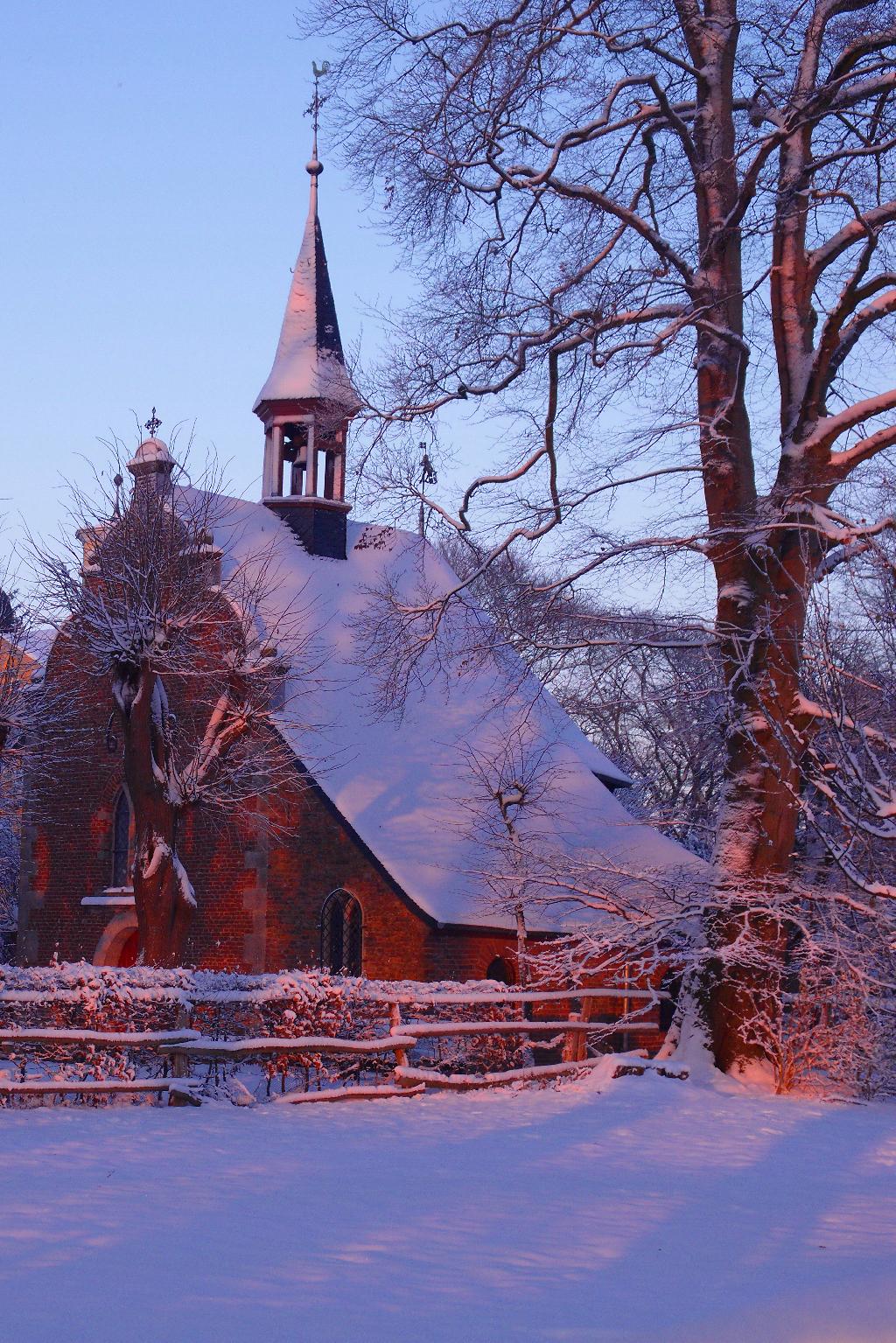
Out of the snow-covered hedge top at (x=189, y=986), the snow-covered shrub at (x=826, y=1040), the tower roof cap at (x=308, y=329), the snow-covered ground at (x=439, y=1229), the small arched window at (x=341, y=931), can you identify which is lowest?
the snow-covered ground at (x=439, y=1229)

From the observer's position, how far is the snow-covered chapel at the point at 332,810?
861 inches

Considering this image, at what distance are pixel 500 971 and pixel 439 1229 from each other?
50.3ft

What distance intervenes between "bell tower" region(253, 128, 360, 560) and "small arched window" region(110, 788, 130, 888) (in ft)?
20.3

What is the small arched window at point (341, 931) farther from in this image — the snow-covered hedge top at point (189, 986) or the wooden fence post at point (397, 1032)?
the wooden fence post at point (397, 1032)

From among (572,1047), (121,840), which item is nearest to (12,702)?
(121,840)

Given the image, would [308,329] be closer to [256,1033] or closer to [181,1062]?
[256,1033]

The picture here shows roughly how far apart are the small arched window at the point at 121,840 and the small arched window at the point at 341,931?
5.02 meters

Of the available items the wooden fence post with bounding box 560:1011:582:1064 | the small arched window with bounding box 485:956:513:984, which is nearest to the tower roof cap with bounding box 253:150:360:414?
the small arched window with bounding box 485:956:513:984

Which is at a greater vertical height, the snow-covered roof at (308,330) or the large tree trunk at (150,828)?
the snow-covered roof at (308,330)

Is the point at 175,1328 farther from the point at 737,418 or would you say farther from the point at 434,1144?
the point at 737,418

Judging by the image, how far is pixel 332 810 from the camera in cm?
2233

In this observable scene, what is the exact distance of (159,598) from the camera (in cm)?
2012

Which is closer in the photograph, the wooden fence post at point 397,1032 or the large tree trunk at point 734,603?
the wooden fence post at point 397,1032

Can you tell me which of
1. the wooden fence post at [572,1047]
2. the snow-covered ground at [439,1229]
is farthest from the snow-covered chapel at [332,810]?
the snow-covered ground at [439,1229]
